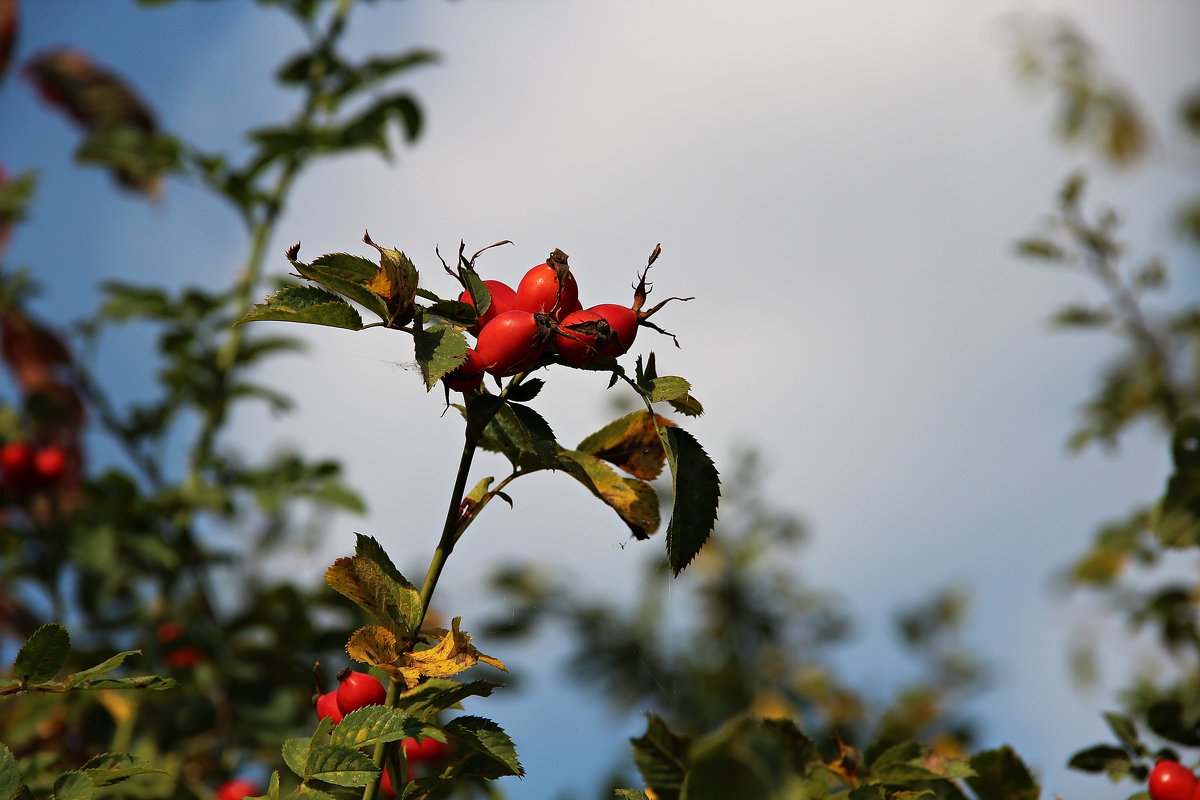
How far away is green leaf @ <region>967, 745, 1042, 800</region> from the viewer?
1.39 metres

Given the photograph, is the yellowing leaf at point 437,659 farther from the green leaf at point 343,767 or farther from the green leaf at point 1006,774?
the green leaf at point 1006,774

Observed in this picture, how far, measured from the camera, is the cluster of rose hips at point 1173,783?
4.44ft

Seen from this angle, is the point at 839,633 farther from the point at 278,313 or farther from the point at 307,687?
the point at 278,313

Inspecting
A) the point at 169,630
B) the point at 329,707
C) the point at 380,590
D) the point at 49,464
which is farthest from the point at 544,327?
the point at 49,464

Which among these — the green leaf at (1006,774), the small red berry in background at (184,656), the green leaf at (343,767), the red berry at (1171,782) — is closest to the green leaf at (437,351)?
the green leaf at (343,767)

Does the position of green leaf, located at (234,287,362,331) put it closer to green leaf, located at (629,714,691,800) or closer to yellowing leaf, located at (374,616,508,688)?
yellowing leaf, located at (374,616,508,688)

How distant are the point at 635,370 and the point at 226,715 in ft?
6.11

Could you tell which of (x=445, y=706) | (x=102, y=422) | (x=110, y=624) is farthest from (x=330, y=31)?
(x=445, y=706)

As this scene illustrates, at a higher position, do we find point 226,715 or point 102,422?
point 102,422

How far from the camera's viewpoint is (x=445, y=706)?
3.71 feet

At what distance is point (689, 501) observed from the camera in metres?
1.06

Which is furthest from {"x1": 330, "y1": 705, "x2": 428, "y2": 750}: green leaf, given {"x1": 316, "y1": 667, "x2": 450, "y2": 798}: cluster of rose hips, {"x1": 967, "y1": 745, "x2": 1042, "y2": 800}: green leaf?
{"x1": 967, "y1": 745, "x2": 1042, "y2": 800}: green leaf

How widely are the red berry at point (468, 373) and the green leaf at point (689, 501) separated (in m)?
0.20

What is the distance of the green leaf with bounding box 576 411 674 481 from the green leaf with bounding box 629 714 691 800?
1.36 feet
